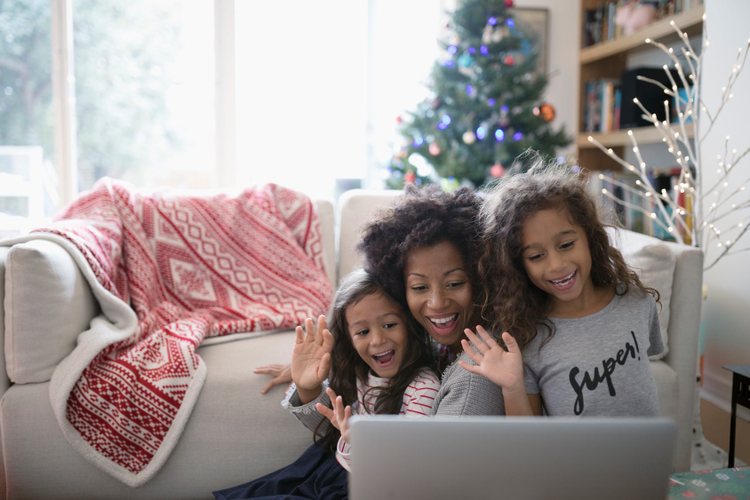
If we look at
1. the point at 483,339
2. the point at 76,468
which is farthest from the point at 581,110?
the point at 76,468

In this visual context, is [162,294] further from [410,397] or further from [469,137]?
[469,137]

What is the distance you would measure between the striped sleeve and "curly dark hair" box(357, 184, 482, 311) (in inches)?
6.4

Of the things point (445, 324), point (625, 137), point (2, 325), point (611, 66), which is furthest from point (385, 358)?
point (611, 66)

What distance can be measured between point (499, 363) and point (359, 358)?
1.42 ft

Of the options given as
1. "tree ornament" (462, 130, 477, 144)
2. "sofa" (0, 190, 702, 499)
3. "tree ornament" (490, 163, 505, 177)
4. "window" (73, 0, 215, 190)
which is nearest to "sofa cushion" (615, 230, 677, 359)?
"sofa" (0, 190, 702, 499)

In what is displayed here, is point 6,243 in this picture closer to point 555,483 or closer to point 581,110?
point 555,483

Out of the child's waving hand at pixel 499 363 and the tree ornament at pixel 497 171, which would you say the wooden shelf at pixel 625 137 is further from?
the child's waving hand at pixel 499 363

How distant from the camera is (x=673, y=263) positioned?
1.67 metres

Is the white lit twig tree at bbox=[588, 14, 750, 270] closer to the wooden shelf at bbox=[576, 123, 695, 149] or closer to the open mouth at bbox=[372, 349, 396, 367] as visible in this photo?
the wooden shelf at bbox=[576, 123, 695, 149]

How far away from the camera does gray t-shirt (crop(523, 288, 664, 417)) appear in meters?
1.05

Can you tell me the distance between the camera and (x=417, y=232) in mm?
1207

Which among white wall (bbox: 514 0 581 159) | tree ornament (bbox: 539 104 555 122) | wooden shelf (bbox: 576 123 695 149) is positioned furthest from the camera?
white wall (bbox: 514 0 581 159)

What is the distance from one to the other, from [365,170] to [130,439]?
2812mm

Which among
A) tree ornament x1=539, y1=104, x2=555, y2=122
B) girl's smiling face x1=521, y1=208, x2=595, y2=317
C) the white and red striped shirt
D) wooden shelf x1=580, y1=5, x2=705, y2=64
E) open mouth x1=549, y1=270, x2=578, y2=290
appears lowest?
the white and red striped shirt
